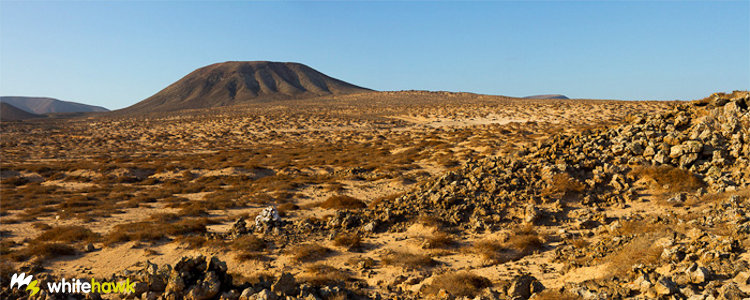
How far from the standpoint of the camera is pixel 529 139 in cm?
3903

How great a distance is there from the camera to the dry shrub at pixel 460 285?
30.0 feet

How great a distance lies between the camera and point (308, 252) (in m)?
13.1

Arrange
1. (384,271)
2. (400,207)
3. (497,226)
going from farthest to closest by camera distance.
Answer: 1. (400,207)
2. (497,226)
3. (384,271)

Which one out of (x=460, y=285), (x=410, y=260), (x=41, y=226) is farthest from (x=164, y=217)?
(x=460, y=285)

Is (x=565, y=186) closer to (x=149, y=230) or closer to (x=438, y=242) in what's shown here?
(x=438, y=242)

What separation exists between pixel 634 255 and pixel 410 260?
5829mm

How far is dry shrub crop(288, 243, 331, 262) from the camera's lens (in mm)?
12875

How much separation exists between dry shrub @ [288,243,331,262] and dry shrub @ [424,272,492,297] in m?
4.69

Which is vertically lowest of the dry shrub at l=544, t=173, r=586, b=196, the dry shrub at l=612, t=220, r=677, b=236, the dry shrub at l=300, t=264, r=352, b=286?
the dry shrub at l=300, t=264, r=352, b=286

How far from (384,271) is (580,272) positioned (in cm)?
526

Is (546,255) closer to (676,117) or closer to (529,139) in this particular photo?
(676,117)

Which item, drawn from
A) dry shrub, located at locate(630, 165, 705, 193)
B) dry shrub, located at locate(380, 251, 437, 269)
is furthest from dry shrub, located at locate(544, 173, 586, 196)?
dry shrub, located at locate(380, 251, 437, 269)

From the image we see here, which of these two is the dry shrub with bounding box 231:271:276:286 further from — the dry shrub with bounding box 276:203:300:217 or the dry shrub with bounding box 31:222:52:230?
the dry shrub with bounding box 31:222:52:230

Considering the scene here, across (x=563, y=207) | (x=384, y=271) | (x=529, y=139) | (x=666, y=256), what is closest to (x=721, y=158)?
(x=563, y=207)
